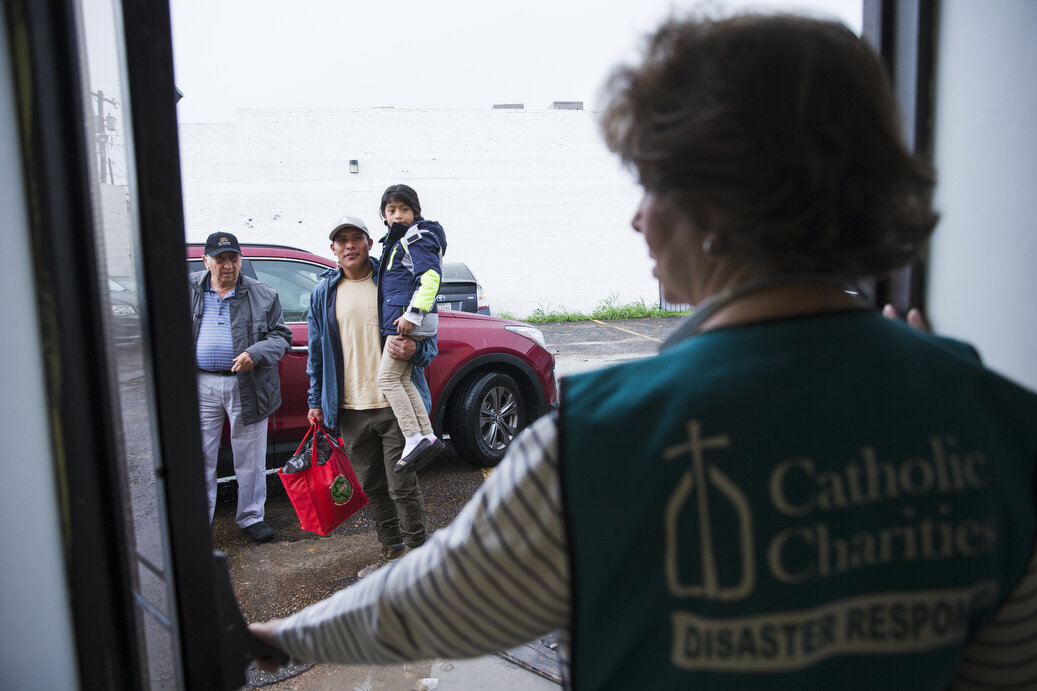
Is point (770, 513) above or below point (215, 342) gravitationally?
above

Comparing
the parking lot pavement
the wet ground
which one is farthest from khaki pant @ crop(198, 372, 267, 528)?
the parking lot pavement

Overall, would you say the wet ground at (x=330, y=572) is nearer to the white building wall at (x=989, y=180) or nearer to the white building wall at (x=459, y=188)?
the white building wall at (x=989, y=180)

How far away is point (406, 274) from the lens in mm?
4172

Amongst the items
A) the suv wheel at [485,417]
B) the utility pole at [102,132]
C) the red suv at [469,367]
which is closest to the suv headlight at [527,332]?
the red suv at [469,367]

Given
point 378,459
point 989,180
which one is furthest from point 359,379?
point 989,180

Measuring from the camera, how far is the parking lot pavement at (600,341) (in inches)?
445

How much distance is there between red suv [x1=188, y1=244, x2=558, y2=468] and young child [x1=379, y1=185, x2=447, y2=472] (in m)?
1.13

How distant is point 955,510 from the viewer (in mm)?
776

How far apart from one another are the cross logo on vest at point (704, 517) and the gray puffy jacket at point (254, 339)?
3.88 m

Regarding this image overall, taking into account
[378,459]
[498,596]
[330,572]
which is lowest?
[330,572]

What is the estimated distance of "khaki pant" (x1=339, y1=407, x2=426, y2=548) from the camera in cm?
398

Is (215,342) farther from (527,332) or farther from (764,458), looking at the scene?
(764,458)

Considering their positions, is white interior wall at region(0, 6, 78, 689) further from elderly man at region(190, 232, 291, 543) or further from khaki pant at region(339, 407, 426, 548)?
elderly man at region(190, 232, 291, 543)

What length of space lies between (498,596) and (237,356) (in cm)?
386
